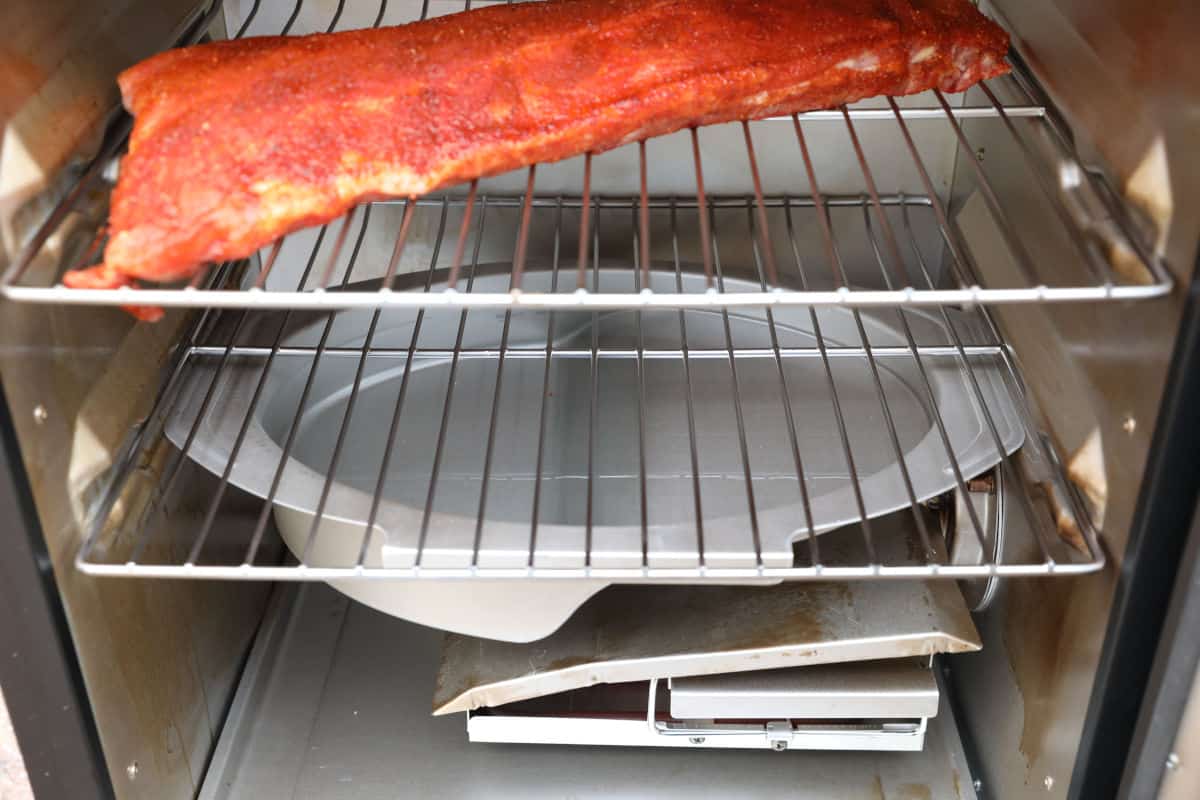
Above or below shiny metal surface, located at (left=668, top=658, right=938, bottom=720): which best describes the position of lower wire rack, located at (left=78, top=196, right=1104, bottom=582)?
above

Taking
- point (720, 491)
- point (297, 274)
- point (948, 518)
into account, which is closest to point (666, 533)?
point (720, 491)

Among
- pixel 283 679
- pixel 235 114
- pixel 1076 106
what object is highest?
pixel 235 114

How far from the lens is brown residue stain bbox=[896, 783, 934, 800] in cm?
138

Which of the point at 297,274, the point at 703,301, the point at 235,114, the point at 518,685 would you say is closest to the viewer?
the point at 703,301

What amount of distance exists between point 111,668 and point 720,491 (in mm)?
687

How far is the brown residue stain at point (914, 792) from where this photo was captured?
138 centimetres

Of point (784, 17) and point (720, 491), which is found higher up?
point (784, 17)

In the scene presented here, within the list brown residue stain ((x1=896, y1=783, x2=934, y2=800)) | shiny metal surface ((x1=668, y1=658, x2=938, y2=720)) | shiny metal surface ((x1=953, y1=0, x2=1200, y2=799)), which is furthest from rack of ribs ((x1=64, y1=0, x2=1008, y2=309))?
brown residue stain ((x1=896, y1=783, x2=934, y2=800))

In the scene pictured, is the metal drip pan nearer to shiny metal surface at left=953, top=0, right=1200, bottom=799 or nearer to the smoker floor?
shiny metal surface at left=953, top=0, right=1200, bottom=799

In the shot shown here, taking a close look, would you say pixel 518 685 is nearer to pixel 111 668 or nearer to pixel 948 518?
pixel 111 668

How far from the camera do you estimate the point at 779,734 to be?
1345mm

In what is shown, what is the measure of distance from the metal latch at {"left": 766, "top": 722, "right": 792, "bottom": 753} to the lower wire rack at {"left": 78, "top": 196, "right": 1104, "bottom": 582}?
0.20 meters

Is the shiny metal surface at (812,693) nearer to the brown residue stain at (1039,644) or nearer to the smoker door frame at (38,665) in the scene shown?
the brown residue stain at (1039,644)

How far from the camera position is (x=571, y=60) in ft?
3.83
